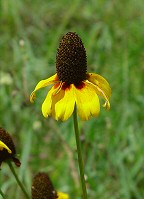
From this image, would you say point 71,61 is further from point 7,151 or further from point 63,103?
point 7,151

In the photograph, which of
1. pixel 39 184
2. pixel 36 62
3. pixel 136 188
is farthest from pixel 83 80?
pixel 36 62

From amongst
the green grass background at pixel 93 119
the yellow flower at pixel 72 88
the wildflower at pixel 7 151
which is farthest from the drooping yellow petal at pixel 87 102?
the green grass background at pixel 93 119

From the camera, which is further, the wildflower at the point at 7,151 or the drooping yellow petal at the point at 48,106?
the wildflower at the point at 7,151

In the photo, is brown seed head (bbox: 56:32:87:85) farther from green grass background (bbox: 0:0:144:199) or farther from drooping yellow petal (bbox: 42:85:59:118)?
green grass background (bbox: 0:0:144:199)

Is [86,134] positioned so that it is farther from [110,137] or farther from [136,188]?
[136,188]

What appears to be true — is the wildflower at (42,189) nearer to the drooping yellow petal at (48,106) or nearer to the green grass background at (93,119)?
A: the drooping yellow petal at (48,106)

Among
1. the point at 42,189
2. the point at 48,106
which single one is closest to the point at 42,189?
the point at 42,189
